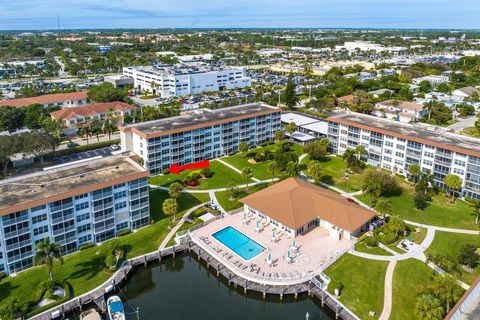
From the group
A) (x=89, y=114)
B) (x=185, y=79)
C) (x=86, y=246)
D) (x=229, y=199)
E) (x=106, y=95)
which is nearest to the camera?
(x=86, y=246)

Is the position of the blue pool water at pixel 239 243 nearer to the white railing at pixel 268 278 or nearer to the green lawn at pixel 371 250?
the white railing at pixel 268 278

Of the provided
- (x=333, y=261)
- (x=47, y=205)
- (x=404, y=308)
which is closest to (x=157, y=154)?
(x=47, y=205)

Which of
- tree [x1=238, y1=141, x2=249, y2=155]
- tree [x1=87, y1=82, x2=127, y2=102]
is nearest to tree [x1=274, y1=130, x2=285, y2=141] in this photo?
tree [x1=238, y1=141, x2=249, y2=155]

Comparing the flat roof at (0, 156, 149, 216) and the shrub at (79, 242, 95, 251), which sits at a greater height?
the flat roof at (0, 156, 149, 216)

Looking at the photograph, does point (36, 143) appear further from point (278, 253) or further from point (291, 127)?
point (291, 127)

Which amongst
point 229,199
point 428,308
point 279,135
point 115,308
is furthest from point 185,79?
point 428,308

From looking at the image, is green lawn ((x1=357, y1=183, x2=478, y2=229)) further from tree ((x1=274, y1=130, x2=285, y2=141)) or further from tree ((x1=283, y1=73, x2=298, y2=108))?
tree ((x1=283, y1=73, x2=298, y2=108))

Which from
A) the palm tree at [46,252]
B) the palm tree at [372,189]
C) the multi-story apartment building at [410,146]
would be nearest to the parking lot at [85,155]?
the palm tree at [46,252]
